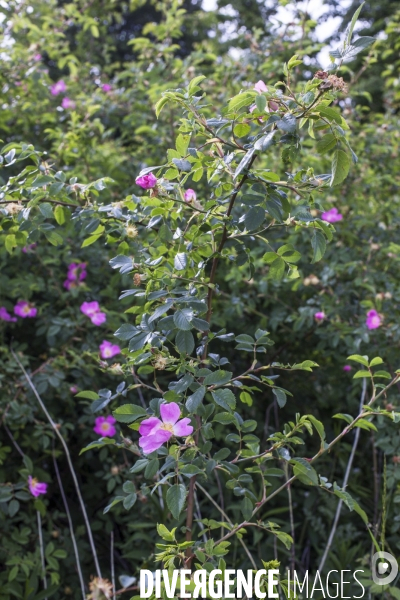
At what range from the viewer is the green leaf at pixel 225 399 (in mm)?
1001

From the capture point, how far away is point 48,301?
226 cm

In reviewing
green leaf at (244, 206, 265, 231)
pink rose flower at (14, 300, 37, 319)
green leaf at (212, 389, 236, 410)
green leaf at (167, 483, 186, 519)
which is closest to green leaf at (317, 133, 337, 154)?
green leaf at (244, 206, 265, 231)

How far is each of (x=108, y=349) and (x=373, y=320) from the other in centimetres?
82

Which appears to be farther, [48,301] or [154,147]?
[154,147]

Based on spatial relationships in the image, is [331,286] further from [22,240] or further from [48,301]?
[22,240]

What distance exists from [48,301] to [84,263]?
0.91 ft

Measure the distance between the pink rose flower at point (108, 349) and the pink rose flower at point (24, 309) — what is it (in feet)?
0.90

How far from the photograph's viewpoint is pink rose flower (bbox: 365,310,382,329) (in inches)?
75.6

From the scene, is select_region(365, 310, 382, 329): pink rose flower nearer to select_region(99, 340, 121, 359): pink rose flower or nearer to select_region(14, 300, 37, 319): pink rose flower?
select_region(99, 340, 121, 359): pink rose flower

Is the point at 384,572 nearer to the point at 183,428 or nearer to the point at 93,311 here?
the point at 183,428

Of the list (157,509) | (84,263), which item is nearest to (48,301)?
(84,263)

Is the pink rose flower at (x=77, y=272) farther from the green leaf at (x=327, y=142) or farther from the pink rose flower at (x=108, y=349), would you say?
the green leaf at (x=327, y=142)

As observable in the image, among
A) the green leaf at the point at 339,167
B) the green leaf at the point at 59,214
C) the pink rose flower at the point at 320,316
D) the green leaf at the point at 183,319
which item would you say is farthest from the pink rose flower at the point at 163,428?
the pink rose flower at the point at 320,316

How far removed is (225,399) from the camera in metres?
1.01
